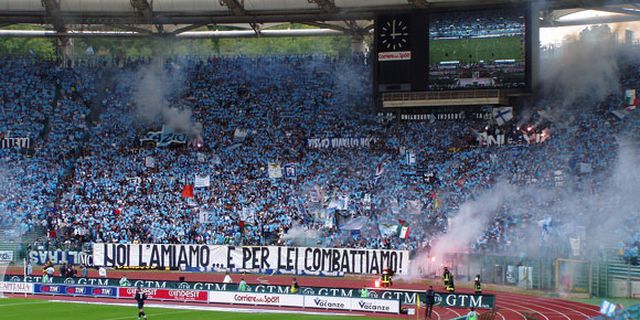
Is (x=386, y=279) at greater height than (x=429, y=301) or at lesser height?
greater

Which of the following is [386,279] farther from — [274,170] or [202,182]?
[202,182]

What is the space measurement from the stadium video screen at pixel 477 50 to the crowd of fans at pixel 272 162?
15.8 ft

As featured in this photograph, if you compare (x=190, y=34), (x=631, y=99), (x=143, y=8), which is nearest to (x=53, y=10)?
(x=143, y=8)

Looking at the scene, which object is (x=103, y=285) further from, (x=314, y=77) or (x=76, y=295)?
(x=314, y=77)

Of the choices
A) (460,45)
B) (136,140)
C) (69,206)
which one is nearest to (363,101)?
(460,45)

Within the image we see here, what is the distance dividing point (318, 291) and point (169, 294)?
730 centimetres

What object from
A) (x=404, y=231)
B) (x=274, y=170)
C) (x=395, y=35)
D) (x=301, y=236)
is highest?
(x=395, y=35)

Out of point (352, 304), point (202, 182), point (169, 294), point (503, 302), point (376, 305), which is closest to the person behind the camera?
point (376, 305)

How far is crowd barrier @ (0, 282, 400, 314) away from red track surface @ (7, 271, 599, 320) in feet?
2.35

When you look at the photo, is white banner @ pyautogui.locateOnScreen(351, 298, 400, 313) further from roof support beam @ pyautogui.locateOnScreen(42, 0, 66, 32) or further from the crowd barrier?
roof support beam @ pyautogui.locateOnScreen(42, 0, 66, 32)

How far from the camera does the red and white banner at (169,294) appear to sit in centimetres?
4438

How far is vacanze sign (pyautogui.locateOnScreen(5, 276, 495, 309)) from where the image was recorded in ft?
133

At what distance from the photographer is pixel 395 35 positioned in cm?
5484

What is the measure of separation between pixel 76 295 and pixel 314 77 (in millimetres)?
25536
